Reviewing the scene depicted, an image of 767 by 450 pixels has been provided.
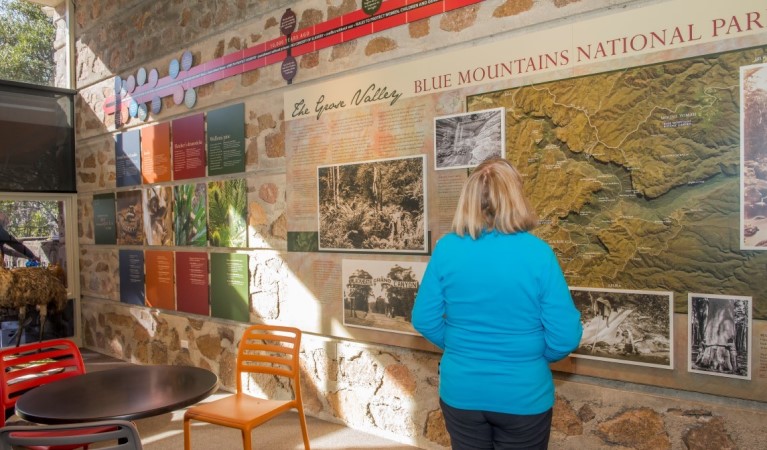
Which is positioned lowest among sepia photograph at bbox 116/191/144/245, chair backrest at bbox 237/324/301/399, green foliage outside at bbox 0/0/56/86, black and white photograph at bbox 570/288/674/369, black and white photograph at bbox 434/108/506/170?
chair backrest at bbox 237/324/301/399

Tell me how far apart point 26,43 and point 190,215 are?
3.11 metres

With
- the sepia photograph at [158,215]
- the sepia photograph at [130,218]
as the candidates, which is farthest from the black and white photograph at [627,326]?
the sepia photograph at [130,218]

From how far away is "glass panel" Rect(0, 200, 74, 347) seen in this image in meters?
4.97

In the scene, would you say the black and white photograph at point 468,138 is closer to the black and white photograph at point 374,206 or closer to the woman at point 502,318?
the black and white photograph at point 374,206

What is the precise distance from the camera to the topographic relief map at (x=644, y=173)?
212cm

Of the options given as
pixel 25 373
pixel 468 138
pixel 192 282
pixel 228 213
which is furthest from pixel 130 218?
pixel 468 138

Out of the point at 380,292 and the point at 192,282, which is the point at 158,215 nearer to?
the point at 192,282

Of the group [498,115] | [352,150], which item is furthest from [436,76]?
[352,150]

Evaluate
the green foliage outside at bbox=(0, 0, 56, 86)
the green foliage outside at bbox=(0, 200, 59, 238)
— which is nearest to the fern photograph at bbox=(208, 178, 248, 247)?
the green foliage outside at bbox=(0, 200, 59, 238)

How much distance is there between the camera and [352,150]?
335 cm

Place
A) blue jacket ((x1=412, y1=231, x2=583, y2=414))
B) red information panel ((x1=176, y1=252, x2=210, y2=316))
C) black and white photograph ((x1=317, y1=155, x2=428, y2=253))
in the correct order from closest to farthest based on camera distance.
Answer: blue jacket ((x1=412, y1=231, x2=583, y2=414)) → black and white photograph ((x1=317, y1=155, x2=428, y2=253)) → red information panel ((x1=176, y1=252, x2=210, y2=316))

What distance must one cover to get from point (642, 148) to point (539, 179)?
1.56ft

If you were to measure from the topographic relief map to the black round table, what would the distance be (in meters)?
1.79

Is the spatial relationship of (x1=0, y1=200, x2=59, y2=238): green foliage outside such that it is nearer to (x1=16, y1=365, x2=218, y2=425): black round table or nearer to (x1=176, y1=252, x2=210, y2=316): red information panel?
(x1=176, y1=252, x2=210, y2=316): red information panel
